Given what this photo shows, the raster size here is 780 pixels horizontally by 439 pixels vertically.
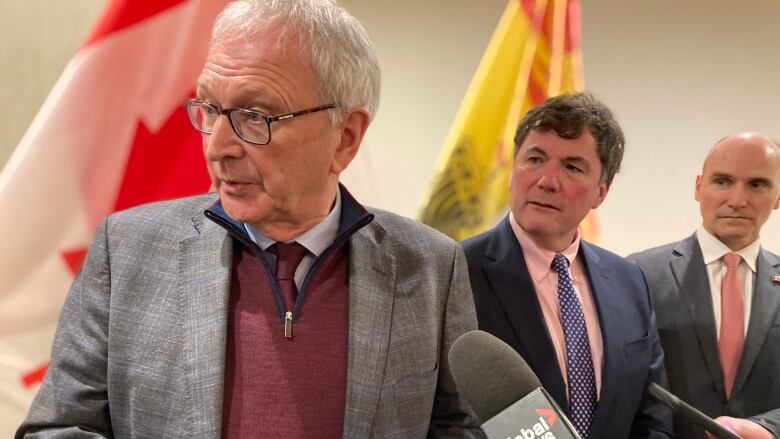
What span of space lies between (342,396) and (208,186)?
0.84m

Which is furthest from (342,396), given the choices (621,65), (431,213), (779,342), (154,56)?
(621,65)

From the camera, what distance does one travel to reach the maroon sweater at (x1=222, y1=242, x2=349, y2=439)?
48.7 inches

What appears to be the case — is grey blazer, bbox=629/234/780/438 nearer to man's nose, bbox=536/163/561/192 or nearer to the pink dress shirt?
the pink dress shirt

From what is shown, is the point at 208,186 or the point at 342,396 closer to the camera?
the point at 342,396

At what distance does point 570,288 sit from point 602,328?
0.12 meters

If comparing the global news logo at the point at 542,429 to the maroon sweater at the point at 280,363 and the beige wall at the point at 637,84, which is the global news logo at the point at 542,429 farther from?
the beige wall at the point at 637,84

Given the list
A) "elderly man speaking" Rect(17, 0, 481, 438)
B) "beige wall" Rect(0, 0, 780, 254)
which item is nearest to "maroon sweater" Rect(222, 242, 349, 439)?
"elderly man speaking" Rect(17, 0, 481, 438)

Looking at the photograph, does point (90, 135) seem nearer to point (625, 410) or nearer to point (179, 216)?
point (179, 216)

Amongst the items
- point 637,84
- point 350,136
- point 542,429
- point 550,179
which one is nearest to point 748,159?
point 550,179

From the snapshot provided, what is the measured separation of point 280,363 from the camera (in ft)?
4.12

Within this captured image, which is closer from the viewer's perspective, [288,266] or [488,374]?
[488,374]

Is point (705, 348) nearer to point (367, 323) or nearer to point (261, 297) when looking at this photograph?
point (367, 323)

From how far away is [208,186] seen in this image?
195 cm

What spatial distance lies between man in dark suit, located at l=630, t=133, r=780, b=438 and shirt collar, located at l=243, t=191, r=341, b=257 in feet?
3.73
